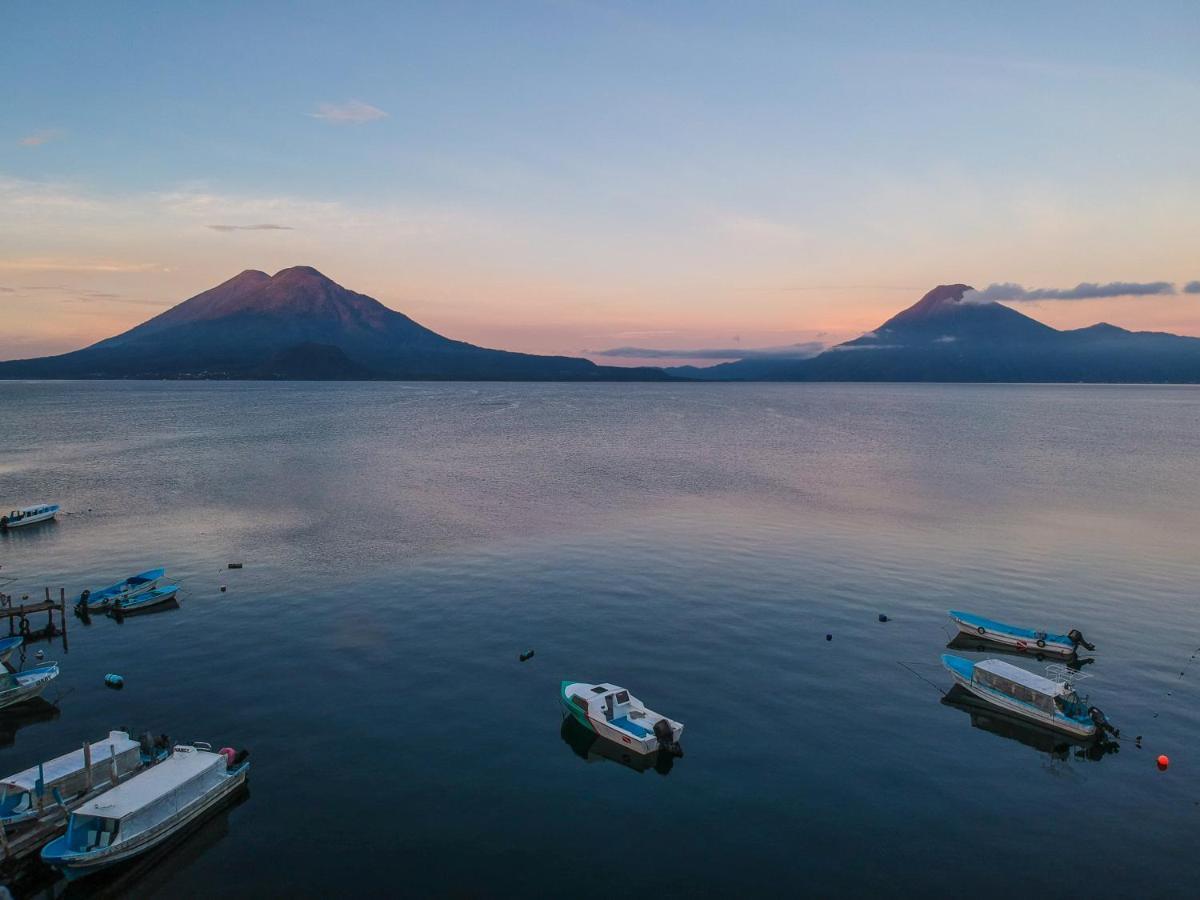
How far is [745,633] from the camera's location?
172 ft

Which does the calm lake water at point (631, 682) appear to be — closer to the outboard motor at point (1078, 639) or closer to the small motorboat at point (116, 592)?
the outboard motor at point (1078, 639)

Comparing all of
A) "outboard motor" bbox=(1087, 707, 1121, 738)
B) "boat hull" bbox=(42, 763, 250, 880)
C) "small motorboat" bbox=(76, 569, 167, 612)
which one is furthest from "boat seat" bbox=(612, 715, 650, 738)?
"small motorboat" bbox=(76, 569, 167, 612)

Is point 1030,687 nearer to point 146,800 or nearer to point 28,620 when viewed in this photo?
point 146,800

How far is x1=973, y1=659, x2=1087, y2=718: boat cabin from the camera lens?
1633 inches

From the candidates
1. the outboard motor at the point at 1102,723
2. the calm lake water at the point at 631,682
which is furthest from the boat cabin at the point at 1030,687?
the calm lake water at the point at 631,682

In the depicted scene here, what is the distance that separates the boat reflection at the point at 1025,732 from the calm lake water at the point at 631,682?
0.56 metres

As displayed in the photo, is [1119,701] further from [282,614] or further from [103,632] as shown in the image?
[103,632]

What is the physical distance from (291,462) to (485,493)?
5028 centimetres

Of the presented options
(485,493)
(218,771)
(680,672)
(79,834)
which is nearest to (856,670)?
(680,672)

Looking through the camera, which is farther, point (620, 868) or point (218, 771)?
point (218, 771)

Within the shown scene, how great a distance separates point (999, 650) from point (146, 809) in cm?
5279

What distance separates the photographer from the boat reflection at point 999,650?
49375 mm

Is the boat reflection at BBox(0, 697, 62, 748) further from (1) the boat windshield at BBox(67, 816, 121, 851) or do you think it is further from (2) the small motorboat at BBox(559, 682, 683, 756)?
(2) the small motorboat at BBox(559, 682, 683, 756)

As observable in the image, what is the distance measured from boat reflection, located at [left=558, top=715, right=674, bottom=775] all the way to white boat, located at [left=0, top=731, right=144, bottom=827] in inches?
837
